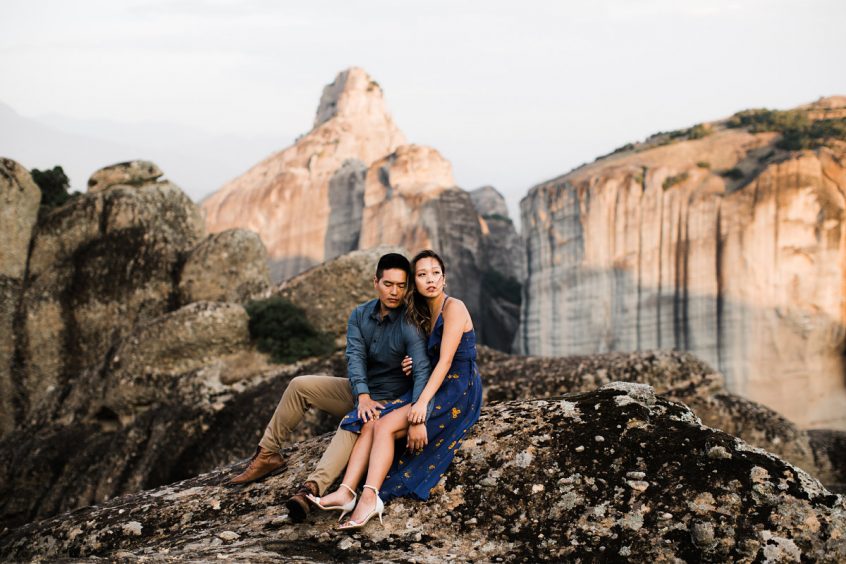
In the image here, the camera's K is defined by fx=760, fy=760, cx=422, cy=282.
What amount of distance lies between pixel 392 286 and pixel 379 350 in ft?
→ 1.91

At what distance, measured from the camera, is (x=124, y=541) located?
6.61 metres

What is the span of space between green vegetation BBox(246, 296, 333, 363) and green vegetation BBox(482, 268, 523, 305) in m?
63.7

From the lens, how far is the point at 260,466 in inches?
273

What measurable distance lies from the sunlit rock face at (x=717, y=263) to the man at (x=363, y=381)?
151 feet

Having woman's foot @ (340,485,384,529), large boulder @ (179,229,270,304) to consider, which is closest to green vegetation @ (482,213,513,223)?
large boulder @ (179,229,270,304)

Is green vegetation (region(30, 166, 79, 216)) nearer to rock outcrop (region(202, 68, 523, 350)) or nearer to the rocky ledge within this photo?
the rocky ledge

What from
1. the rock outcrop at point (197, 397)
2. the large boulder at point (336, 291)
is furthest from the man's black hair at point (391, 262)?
the large boulder at point (336, 291)

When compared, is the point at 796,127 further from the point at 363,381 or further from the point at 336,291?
the point at 363,381

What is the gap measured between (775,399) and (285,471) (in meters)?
47.3

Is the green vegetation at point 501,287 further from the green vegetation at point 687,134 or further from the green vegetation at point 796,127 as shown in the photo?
→ the green vegetation at point 796,127

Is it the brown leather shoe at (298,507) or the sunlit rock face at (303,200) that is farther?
the sunlit rock face at (303,200)

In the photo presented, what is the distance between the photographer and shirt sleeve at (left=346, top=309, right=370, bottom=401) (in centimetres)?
647

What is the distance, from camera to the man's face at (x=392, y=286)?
6504 millimetres

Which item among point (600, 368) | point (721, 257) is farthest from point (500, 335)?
point (600, 368)
